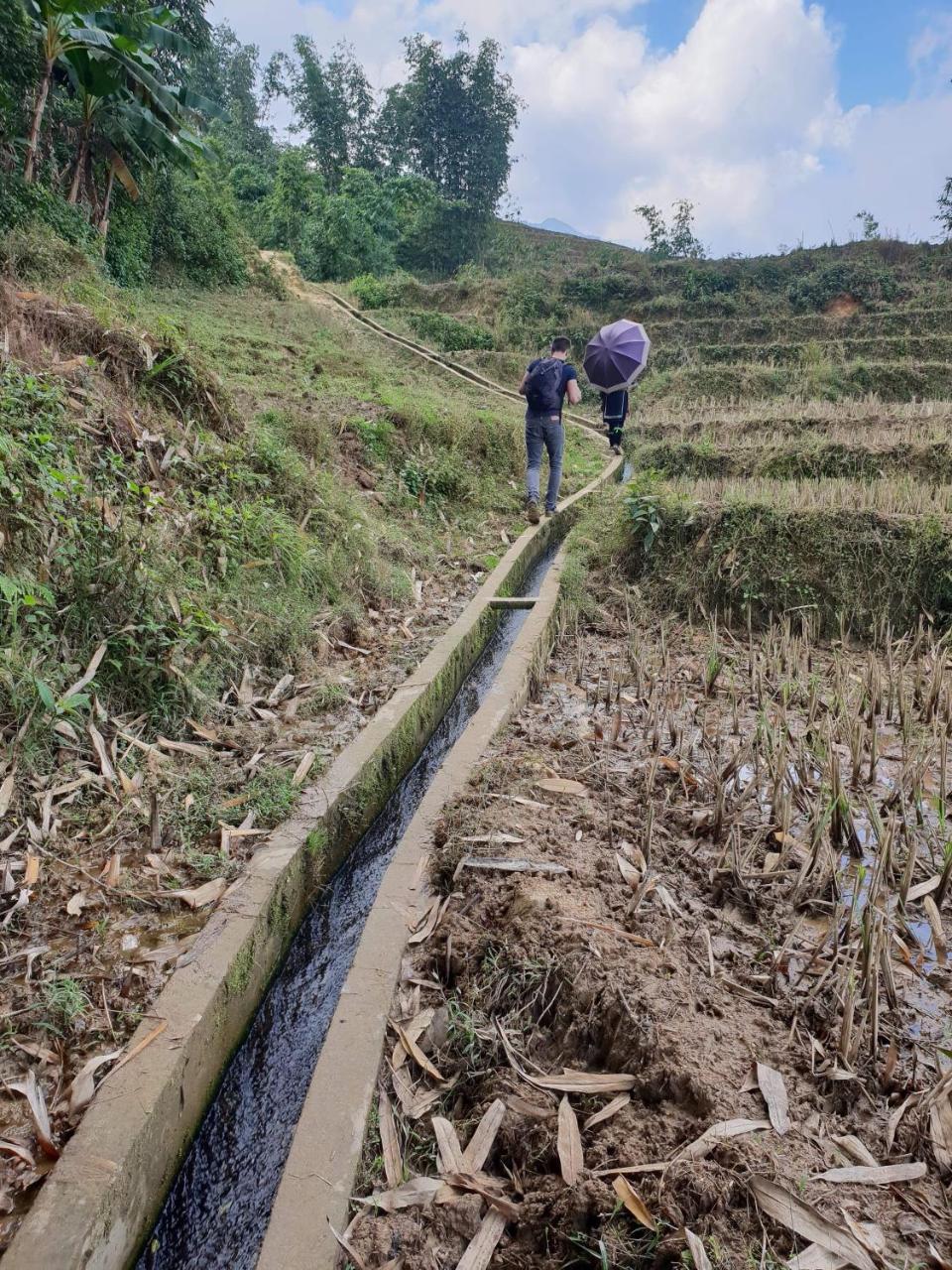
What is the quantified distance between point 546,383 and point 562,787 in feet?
20.7

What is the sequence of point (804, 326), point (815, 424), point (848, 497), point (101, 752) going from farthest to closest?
point (804, 326), point (815, 424), point (848, 497), point (101, 752)

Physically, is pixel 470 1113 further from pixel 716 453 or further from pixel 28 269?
pixel 716 453

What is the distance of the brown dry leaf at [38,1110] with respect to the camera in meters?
2.03

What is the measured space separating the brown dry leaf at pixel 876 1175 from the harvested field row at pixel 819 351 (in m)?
21.0

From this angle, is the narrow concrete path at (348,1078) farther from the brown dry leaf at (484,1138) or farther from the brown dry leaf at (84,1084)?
the brown dry leaf at (84,1084)

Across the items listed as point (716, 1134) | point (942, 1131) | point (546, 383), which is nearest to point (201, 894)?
point (716, 1134)

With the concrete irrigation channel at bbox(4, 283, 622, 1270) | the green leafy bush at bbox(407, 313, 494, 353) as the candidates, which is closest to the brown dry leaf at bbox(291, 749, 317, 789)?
the concrete irrigation channel at bbox(4, 283, 622, 1270)

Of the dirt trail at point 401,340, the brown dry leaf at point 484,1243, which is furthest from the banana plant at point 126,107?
the brown dry leaf at point 484,1243

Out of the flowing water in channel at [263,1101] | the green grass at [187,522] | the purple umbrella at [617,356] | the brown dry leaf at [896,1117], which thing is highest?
the purple umbrella at [617,356]

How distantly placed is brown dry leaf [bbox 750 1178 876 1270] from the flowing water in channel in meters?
1.47

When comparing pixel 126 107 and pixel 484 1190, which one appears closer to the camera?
pixel 484 1190

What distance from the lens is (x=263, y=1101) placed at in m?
2.58

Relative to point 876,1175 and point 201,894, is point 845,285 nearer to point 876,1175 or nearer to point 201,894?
point 201,894

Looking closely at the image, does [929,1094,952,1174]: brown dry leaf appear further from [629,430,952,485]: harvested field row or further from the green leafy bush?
the green leafy bush
